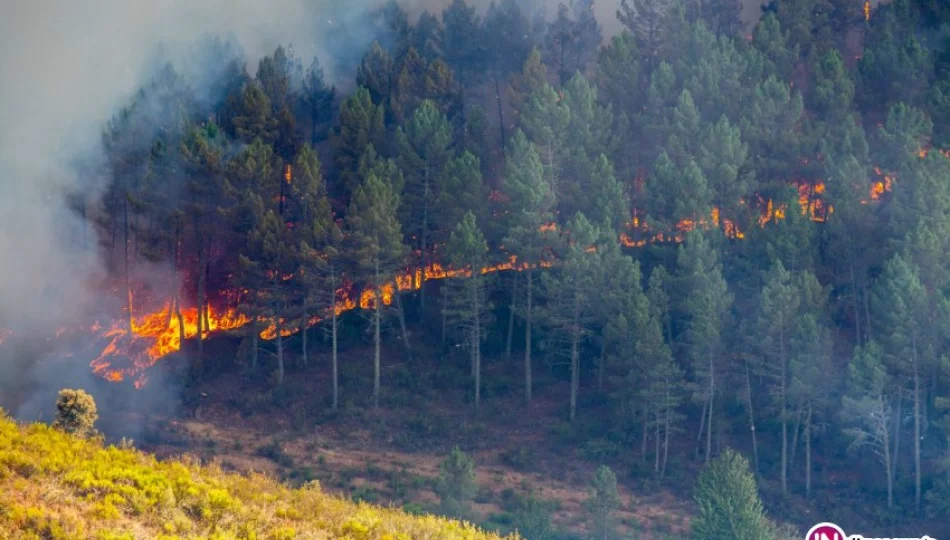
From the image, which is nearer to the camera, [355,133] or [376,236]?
[376,236]

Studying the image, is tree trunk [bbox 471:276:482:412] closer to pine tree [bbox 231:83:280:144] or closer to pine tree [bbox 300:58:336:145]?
pine tree [bbox 231:83:280:144]

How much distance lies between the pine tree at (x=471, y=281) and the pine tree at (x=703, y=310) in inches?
392

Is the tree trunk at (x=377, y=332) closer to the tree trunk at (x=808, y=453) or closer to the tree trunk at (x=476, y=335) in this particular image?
the tree trunk at (x=476, y=335)

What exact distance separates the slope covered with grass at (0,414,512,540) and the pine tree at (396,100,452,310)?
28.7m

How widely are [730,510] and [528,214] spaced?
22.5 metres

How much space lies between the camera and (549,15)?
80.6 metres

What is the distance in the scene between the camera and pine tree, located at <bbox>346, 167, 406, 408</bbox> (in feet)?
187

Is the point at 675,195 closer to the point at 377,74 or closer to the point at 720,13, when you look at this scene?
the point at 377,74

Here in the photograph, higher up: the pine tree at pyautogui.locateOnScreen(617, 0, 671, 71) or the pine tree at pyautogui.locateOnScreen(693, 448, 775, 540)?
the pine tree at pyautogui.locateOnScreen(617, 0, 671, 71)

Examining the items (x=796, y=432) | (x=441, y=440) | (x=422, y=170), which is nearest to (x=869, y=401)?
(x=796, y=432)

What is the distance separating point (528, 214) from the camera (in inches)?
2283

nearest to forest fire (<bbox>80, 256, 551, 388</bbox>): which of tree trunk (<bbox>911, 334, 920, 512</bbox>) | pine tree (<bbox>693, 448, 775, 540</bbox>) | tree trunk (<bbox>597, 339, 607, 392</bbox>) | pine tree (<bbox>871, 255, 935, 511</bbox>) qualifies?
tree trunk (<bbox>597, 339, 607, 392</bbox>)

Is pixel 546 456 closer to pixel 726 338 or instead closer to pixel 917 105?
pixel 726 338

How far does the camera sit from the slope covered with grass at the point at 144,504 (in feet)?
91.1
